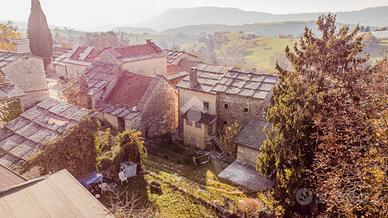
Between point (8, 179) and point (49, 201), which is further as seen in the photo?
point (8, 179)

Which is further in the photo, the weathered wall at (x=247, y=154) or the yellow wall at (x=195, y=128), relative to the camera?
the yellow wall at (x=195, y=128)

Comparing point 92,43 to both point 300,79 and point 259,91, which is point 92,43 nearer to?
point 259,91

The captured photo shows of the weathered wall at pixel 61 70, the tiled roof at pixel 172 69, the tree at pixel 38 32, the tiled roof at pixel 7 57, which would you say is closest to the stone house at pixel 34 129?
the tiled roof at pixel 7 57

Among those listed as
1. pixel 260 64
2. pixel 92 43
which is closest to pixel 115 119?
pixel 92 43

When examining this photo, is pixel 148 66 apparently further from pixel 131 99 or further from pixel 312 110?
pixel 312 110

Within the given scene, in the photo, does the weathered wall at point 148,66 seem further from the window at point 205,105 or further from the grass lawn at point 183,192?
the grass lawn at point 183,192

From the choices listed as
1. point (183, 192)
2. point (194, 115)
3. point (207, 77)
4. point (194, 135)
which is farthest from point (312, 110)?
point (207, 77)
